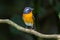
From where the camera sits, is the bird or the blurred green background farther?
the blurred green background

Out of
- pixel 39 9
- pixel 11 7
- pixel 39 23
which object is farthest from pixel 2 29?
pixel 39 9

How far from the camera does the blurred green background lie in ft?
11.7

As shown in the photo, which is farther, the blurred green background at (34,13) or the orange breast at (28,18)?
the blurred green background at (34,13)

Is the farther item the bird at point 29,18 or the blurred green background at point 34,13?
the blurred green background at point 34,13

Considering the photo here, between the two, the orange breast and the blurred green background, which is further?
the blurred green background

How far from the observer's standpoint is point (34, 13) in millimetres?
3455

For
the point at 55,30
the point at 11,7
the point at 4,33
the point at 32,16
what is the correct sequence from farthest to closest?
the point at 4,33
the point at 11,7
the point at 55,30
the point at 32,16

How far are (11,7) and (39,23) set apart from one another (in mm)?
564

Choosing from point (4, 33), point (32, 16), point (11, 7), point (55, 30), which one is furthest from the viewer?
point (4, 33)

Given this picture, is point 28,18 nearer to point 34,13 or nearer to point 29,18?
point 29,18

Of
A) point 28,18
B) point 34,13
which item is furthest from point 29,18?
point 34,13

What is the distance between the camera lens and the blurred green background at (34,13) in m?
3.58

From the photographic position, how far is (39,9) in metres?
3.57

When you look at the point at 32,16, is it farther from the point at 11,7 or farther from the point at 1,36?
the point at 1,36
